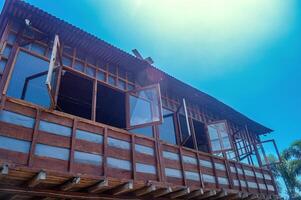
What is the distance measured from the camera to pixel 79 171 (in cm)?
523

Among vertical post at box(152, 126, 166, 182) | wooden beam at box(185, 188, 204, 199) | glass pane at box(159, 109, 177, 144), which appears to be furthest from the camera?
glass pane at box(159, 109, 177, 144)

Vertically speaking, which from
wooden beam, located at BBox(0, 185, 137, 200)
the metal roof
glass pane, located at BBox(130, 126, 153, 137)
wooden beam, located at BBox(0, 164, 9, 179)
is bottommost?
wooden beam, located at BBox(0, 185, 137, 200)

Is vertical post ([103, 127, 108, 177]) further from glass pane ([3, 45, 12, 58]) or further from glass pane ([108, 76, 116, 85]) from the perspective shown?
glass pane ([3, 45, 12, 58])

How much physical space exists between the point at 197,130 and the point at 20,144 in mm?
8026

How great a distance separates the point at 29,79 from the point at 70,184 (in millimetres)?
2708

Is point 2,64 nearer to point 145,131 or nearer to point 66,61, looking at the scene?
point 66,61


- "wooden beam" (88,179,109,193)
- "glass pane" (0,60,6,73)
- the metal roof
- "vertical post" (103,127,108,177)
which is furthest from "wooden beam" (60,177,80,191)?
the metal roof

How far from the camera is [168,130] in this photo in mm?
8617

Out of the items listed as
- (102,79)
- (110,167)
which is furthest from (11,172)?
(102,79)

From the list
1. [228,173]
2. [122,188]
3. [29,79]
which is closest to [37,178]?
[122,188]

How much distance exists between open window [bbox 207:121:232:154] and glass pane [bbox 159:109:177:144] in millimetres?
1949

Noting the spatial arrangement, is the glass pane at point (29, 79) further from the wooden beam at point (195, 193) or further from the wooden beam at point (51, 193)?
the wooden beam at point (195, 193)

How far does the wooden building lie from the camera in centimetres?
482

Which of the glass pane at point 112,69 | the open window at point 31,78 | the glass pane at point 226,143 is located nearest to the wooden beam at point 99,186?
the open window at point 31,78
